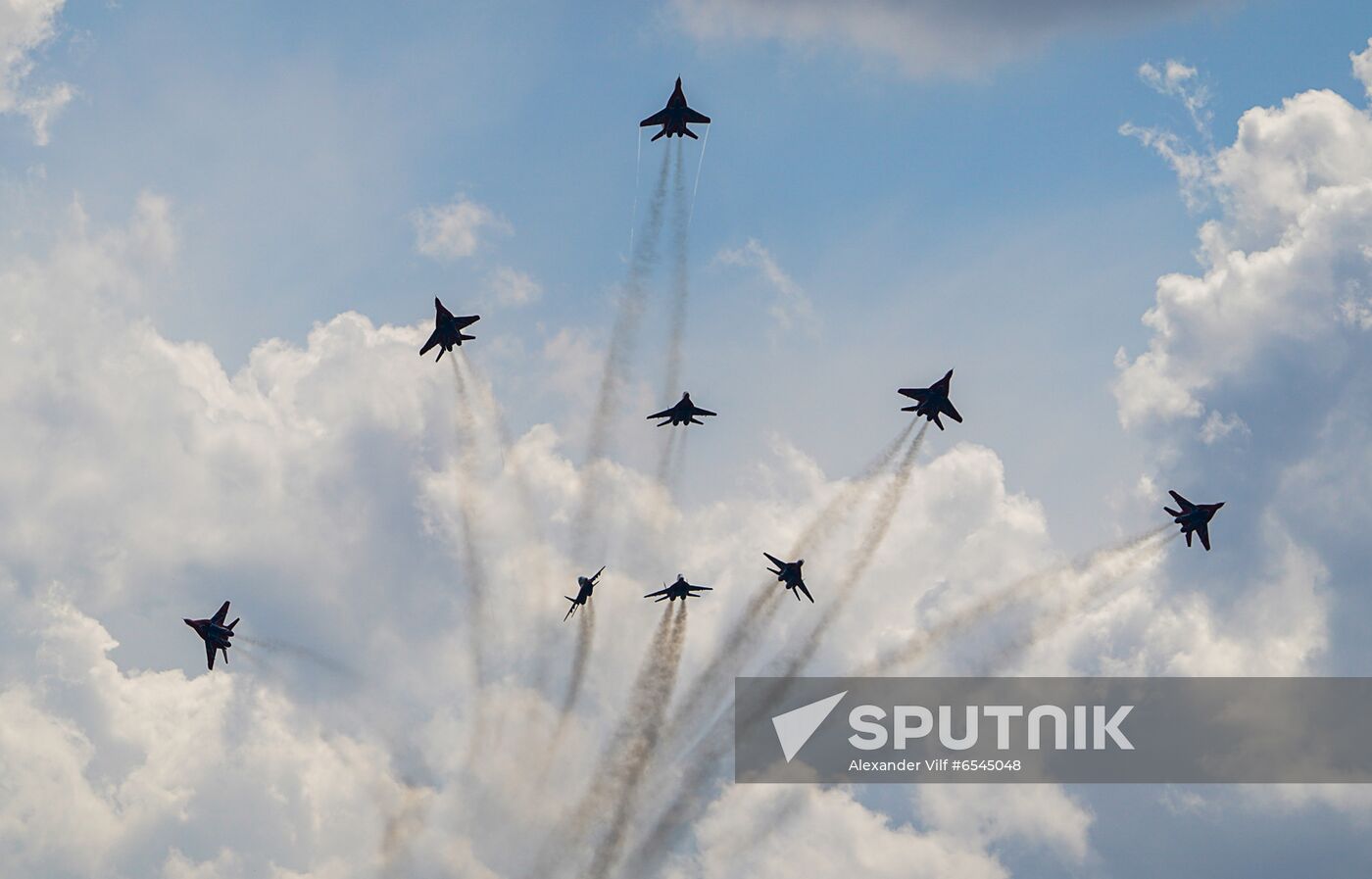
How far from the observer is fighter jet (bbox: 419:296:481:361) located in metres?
147

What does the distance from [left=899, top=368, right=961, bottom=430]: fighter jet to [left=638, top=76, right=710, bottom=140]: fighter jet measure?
38.5 meters

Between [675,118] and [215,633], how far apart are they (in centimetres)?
8436

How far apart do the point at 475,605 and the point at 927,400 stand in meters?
57.8

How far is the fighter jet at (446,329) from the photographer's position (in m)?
147

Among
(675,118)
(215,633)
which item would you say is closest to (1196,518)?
(675,118)

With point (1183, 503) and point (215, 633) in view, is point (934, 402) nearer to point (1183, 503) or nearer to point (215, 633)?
point (1183, 503)

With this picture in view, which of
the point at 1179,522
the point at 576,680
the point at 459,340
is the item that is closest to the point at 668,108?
the point at 459,340

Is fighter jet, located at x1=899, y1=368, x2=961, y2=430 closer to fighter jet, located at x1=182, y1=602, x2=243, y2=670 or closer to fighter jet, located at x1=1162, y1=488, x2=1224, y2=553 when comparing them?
fighter jet, located at x1=1162, y1=488, x2=1224, y2=553

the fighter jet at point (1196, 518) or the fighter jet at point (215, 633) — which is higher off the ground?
the fighter jet at point (1196, 518)

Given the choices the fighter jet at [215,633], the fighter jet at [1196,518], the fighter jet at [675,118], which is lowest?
the fighter jet at [215,633]

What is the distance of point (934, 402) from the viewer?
14575 cm

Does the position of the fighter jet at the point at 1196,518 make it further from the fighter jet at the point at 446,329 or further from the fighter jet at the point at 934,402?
the fighter jet at the point at 446,329

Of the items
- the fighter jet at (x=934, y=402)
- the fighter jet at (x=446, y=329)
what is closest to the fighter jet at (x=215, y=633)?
the fighter jet at (x=446, y=329)

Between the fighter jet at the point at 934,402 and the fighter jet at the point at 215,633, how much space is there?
8745cm
